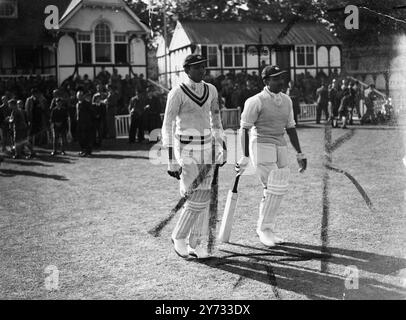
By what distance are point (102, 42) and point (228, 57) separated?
10027mm

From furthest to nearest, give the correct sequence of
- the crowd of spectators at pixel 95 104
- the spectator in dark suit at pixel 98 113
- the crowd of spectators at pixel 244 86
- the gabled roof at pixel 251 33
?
Answer: the gabled roof at pixel 251 33
the crowd of spectators at pixel 244 86
the spectator in dark suit at pixel 98 113
the crowd of spectators at pixel 95 104

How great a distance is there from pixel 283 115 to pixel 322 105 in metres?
19.1

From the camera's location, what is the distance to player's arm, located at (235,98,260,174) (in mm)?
6453

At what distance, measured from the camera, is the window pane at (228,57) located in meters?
36.7

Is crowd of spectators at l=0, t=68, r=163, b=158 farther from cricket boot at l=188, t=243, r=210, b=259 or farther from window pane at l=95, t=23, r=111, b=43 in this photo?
cricket boot at l=188, t=243, r=210, b=259

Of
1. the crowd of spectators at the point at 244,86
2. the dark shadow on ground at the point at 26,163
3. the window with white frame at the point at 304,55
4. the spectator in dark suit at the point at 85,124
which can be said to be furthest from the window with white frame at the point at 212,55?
the dark shadow on ground at the point at 26,163

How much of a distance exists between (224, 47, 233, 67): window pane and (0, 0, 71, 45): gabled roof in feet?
38.4

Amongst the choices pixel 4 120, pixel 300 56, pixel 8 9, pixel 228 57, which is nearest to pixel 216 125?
pixel 4 120

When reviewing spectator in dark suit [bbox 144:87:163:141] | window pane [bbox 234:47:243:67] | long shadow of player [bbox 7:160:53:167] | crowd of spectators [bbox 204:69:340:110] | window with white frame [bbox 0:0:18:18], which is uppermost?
window with white frame [bbox 0:0:18:18]

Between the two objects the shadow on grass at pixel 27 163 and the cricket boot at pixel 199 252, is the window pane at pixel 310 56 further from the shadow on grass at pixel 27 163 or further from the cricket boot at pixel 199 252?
the cricket boot at pixel 199 252

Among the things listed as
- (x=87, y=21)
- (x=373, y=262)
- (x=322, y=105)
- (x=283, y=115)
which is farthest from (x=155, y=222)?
(x=87, y=21)

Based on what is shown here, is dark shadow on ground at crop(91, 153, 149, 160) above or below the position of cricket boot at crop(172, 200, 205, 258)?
above

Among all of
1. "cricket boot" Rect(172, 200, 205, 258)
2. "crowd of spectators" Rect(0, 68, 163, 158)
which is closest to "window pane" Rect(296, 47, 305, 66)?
"crowd of spectators" Rect(0, 68, 163, 158)

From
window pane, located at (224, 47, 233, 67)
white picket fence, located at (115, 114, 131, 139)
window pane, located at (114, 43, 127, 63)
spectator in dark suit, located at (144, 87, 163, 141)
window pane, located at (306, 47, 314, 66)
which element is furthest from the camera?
window pane, located at (306, 47, 314, 66)
